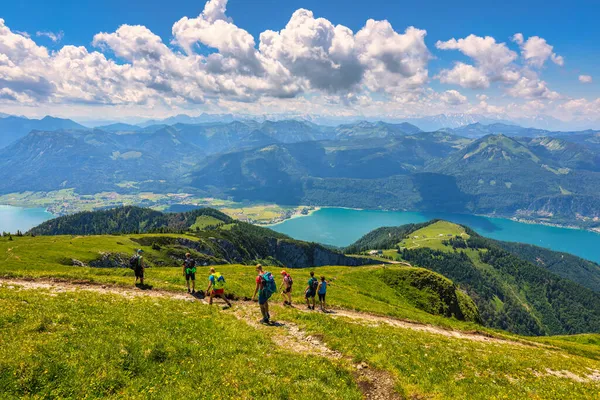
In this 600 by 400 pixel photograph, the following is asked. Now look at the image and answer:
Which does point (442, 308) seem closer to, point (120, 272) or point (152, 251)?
point (120, 272)

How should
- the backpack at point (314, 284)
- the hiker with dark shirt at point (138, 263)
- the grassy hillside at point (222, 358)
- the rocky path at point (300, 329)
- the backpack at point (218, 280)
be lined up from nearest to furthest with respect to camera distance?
the grassy hillside at point (222, 358)
the rocky path at point (300, 329)
the backpack at point (218, 280)
the hiker with dark shirt at point (138, 263)
the backpack at point (314, 284)

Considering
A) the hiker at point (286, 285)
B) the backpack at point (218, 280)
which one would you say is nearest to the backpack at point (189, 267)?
the backpack at point (218, 280)

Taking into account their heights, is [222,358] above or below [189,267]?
below

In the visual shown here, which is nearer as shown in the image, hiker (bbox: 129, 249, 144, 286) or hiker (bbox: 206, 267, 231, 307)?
hiker (bbox: 206, 267, 231, 307)

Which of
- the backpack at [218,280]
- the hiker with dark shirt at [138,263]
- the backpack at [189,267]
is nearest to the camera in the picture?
the backpack at [218,280]

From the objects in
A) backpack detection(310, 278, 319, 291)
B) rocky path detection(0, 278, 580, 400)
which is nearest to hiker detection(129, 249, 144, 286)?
rocky path detection(0, 278, 580, 400)

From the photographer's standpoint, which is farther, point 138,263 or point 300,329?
point 138,263

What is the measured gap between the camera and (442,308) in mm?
65250

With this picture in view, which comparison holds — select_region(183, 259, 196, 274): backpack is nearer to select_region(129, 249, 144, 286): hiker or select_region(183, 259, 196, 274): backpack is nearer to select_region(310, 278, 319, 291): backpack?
select_region(129, 249, 144, 286): hiker

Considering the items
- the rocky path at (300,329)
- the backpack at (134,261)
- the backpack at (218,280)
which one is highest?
the backpack at (134,261)

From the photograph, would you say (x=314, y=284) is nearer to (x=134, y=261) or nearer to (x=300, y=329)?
(x=300, y=329)

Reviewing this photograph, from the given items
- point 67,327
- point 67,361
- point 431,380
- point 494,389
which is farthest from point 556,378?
point 67,327

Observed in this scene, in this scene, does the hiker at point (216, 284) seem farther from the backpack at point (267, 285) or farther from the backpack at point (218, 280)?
the backpack at point (267, 285)

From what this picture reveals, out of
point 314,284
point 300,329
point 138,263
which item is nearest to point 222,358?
point 300,329
